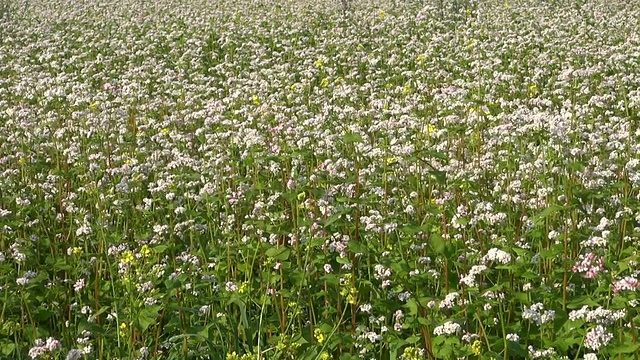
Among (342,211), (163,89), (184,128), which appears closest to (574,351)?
(342,211)

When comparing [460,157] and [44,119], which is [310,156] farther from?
[44,119]

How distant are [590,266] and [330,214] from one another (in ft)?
5.36

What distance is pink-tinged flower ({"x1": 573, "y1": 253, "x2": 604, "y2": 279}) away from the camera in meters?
3.84

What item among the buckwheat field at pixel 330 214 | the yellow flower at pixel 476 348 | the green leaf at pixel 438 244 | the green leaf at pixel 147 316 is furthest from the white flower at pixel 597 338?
the green leaf at pixel 147 316

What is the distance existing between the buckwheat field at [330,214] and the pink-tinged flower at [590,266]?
0.6 inches

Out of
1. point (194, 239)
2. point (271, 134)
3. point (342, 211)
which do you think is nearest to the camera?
point (342, 211)

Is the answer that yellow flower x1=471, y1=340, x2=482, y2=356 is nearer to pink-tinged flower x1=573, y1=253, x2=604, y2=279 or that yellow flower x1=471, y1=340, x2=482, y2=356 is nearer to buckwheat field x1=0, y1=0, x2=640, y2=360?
buckwheat field x1=0, y1=0, x2=640, y2=360

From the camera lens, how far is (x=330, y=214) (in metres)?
5.02

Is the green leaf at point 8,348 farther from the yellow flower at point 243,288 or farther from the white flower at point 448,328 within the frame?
the white flower at point 448,328

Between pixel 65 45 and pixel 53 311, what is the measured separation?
969cm

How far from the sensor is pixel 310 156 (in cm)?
653

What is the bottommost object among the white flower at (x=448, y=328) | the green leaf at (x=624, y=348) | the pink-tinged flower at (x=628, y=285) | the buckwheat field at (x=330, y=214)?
the buckwheat field at (x=330, y=214)

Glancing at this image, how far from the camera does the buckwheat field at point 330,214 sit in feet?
12.7

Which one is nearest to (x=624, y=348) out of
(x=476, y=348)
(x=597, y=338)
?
(x=597, y=338)
